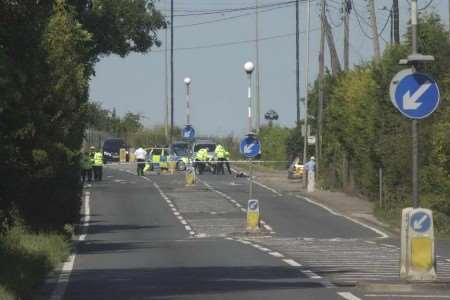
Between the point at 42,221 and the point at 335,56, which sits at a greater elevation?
the point at 335,56

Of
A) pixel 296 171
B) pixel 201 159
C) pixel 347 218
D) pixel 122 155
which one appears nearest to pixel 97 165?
pixel 201 159

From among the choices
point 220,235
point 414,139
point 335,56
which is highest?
point 335,56

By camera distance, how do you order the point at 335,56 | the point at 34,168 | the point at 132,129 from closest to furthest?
1. the point at 34,168
2. the point at 335,56
3. the point at 132,129

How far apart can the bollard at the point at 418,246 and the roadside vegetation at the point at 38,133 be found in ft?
17.1

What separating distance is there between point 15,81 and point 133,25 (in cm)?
3537

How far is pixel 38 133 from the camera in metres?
24.2

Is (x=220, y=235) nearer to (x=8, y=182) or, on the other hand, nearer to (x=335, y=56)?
(x=8, y=182)

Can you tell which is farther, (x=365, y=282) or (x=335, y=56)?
(x=335, y=56)

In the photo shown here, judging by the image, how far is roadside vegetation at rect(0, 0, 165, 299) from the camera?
15039mm

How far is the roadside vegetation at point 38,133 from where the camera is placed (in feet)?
49.3

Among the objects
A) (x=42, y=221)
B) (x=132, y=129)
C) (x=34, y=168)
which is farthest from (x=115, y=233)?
(x=132, y=129)

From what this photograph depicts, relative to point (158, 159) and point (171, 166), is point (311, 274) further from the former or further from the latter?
point (158, 159)

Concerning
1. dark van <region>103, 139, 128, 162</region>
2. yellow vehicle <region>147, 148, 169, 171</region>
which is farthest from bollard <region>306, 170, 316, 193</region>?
dark van <region>103, 139, 128, 162</region>

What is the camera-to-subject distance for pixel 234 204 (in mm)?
46750
